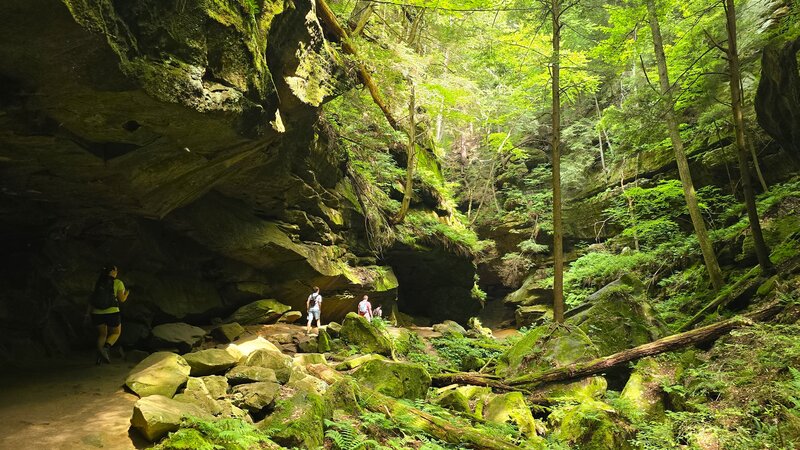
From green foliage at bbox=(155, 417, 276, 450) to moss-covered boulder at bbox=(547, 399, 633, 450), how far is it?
4.59 m

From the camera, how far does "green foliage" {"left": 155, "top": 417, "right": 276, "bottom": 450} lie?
3914 mm

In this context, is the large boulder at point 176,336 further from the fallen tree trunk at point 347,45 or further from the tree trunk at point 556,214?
the tree trunk at point 556,214

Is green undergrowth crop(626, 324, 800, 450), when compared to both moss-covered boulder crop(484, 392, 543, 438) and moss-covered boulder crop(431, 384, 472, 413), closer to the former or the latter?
moss-covered boulder crop(484, 392, 543, 438)

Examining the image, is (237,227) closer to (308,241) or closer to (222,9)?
(308,241)

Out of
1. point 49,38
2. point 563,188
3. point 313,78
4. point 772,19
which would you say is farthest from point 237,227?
point 563,188

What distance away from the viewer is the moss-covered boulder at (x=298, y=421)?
4672 mm

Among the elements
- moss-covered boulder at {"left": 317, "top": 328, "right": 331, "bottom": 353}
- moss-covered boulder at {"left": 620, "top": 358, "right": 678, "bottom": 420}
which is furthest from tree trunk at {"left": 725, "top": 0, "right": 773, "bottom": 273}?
moss-covered boulder at {"left": 317, "top": 328, "right": 331, "bottom": 353}

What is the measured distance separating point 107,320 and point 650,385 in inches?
383

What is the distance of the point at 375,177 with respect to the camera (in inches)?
687

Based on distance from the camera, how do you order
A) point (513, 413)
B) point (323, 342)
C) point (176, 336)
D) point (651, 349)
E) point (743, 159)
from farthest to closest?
point (323, 342)
point (743, 159)
point (176, 336)
point (651, 349)
point (513, 413)

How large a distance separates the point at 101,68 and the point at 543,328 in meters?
10.1

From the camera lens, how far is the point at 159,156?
277 inches

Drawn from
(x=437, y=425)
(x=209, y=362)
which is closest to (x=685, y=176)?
(x=437, y=425)

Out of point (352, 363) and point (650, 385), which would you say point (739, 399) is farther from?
point (352, 363)
